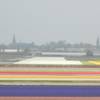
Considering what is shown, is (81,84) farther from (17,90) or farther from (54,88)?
(17,90)

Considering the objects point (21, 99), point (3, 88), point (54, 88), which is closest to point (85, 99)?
point (54, 88)

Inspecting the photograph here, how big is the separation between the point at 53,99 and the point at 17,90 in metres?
1.53

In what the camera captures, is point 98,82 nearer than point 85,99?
No

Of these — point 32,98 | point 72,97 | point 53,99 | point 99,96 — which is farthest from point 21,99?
point 99,96

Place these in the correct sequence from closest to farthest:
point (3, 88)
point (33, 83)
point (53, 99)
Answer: point (53, 99)
point (3, 88)
point (33, 83)

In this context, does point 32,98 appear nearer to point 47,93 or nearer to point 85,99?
point 47,93

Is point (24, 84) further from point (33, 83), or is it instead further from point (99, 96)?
point (99, 96)

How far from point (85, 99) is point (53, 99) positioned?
118 centimetres

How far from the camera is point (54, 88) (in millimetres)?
12812

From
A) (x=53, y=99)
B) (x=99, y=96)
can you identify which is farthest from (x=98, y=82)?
(x=53, y=99)

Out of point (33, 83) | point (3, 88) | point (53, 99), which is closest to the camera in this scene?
point (53, 99)

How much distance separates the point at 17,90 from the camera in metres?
12.5

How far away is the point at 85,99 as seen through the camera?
1199 cm

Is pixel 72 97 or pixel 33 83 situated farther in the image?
pixel 33 83
